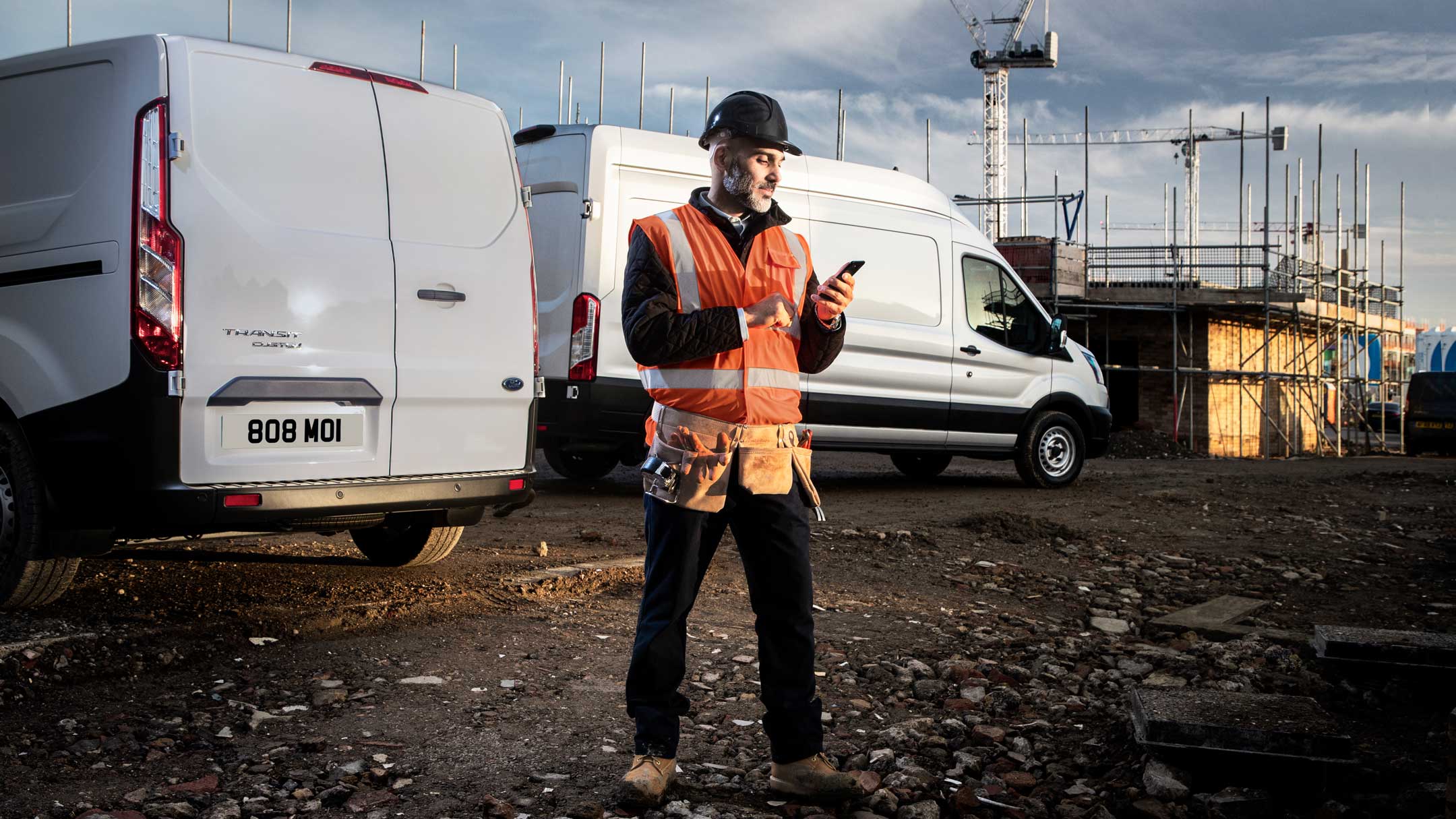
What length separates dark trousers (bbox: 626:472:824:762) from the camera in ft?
9.95

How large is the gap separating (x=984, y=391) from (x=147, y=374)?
741cm

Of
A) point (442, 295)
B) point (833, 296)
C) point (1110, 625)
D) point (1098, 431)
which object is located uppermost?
point (442, 295)

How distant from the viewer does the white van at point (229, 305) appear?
425 cm

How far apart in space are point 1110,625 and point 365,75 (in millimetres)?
4048

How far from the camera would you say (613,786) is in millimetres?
3180

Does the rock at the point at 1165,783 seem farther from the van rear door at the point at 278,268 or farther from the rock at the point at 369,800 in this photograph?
the van rear door at the point at 278,268

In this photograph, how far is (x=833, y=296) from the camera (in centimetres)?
302

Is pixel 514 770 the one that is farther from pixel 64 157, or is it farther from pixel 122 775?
pixel 64 157

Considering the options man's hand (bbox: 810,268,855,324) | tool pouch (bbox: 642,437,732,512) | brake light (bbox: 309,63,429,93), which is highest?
brake light (bbox: 309,63,429,93)

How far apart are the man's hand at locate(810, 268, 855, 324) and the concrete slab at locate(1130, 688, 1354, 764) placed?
150cm

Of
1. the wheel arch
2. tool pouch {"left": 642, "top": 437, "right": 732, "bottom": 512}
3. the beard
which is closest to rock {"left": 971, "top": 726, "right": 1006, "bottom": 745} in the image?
tool pouch {"left": 642, "top": 437, "right": 732, "bottom": 512}

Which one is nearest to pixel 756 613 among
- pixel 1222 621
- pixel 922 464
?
pixel 1222 621

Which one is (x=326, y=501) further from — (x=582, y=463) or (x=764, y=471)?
(x=582, y=463)

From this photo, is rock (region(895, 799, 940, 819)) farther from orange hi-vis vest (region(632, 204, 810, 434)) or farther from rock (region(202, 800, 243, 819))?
rock (region(202, 800, 243, 819))
